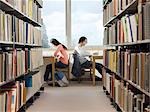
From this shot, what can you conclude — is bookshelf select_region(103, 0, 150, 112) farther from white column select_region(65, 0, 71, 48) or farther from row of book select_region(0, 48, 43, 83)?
white column select_region(65, 0, 71, 48)

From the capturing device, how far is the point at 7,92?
3.60 metres

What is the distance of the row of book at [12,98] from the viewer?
3.39 metres

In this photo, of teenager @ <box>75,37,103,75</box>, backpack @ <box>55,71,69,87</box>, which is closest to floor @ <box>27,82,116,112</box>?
backpack @ <box>55,71,69,87</box>

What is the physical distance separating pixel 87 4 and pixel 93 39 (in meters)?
1.07

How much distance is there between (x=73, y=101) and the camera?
568 centimetres

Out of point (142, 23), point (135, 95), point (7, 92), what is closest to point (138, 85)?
point (135, 95)

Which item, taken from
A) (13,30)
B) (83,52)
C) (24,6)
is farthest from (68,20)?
(13,30)

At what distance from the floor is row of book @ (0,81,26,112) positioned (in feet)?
1.90

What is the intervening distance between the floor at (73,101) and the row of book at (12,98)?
0.58 meters

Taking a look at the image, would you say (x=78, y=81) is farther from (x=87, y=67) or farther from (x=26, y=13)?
(x=26, y=13)

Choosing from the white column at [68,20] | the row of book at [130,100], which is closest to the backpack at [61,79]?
the white column at [68,20]

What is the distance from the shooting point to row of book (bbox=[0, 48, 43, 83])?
3.35 meters

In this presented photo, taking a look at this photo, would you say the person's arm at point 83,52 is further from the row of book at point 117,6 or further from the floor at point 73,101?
the row of book at point 117,6

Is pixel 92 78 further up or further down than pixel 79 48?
further down
